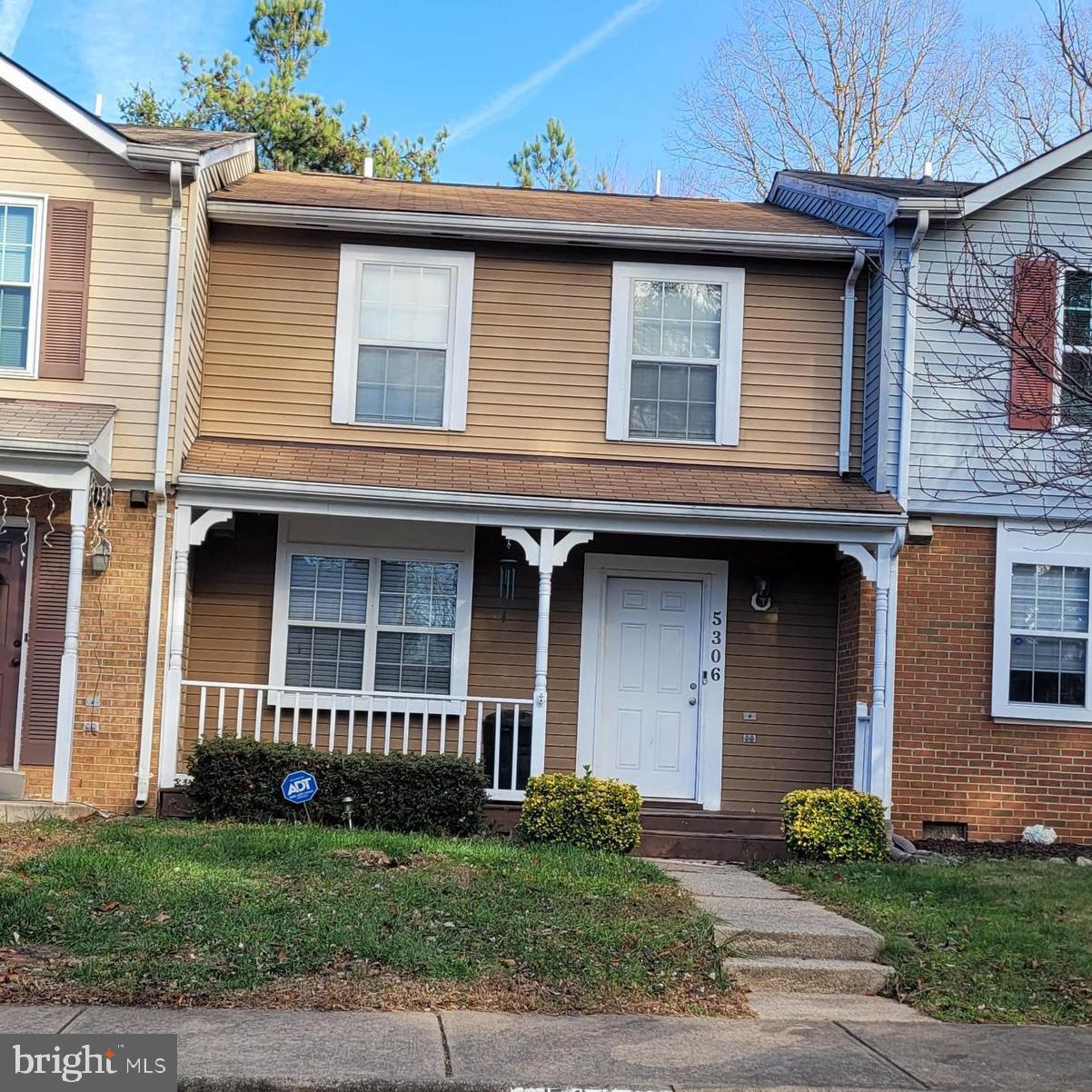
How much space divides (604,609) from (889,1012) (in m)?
6.11

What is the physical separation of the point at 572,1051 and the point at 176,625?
6498 mm

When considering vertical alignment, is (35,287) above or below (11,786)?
above

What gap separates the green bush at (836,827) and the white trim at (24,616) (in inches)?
240

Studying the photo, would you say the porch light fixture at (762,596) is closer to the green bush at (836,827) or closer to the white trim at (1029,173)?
the green bush at (836,827)

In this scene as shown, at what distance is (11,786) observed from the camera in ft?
35.3

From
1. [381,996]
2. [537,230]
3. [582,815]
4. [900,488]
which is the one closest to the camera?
[381,996]

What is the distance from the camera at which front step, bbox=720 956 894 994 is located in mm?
6875

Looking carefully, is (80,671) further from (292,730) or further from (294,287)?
(294,287)

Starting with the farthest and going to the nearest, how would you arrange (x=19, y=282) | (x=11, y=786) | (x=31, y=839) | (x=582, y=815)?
(x=19, y=282)
(x=11, y=786)
(x=582, y=815)
(x=31, y=839)

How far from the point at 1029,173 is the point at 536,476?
4.81 metres

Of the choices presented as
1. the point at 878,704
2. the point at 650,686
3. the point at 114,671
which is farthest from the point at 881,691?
the point at 114,671

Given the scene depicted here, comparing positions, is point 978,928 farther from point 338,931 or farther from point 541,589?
point 541,589

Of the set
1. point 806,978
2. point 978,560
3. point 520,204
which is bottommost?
point 806,978

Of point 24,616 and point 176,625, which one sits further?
point 24,616
